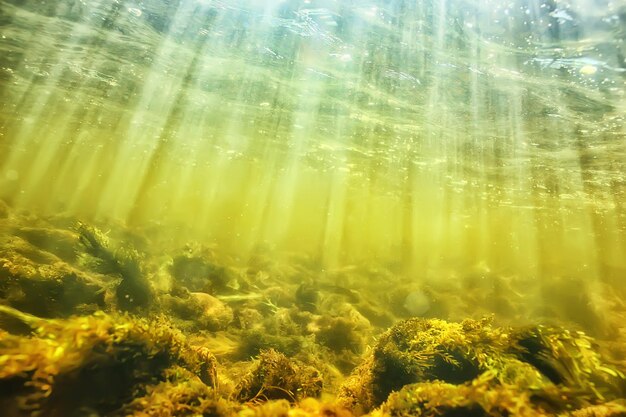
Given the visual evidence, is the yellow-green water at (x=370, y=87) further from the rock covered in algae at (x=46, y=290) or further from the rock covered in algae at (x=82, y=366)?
the rock covered in algae at (x=82, y=366)

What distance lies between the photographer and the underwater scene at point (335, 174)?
346cm

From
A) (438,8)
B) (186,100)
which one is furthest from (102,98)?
(438,8)

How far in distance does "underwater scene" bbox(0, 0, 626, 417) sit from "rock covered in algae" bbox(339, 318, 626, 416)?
0.02 m

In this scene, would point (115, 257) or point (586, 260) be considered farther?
point (586, 260)

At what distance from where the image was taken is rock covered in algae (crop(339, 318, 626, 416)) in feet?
10.8

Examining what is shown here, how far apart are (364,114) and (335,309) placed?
9600mm

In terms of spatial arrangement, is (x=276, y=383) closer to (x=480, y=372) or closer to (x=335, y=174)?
(x=480, y=372)

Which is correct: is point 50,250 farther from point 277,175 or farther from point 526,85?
point 277,175

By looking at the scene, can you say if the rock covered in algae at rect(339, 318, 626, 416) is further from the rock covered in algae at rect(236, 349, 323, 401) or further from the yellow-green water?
the yellow-green water

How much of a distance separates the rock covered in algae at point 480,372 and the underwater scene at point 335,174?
23mm

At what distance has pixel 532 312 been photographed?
76.0 ft

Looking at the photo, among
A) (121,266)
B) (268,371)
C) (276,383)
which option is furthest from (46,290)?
(276,383)

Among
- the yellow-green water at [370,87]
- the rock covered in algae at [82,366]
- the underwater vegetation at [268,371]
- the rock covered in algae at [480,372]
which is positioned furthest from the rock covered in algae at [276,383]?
the yellow-green water at [370,87]

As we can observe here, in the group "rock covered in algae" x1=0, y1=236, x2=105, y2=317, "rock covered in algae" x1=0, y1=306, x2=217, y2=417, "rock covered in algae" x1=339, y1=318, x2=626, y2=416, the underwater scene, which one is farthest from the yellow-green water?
"rock covered in algae" x1=0, y1=306, x2=217, y2=417
